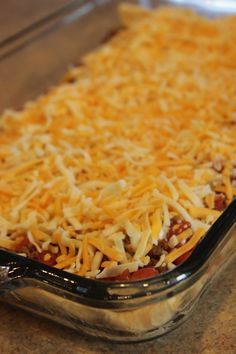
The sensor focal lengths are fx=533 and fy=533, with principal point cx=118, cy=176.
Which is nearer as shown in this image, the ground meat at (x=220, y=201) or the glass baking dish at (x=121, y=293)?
the glass baking dish at (x=121, y=293)

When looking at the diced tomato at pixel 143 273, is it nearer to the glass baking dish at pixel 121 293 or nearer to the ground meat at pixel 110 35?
the glass baking dish at pixel 121 293

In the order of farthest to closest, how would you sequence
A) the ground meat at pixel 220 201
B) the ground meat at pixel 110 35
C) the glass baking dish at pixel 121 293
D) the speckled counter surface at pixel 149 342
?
the ground meat at pixel 110 35
the ground meat at pixel 220 201
the speckled counter surface at pixel 149 342
the glass baking dish at pixel 121 293

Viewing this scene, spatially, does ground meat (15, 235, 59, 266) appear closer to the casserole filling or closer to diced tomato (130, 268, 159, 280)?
the casserole filling

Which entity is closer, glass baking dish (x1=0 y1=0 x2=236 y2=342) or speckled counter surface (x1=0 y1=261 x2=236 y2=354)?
glass baking dish (x1=0 y1=0 x2=236 y2=342)

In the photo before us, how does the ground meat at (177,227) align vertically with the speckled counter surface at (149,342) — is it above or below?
above

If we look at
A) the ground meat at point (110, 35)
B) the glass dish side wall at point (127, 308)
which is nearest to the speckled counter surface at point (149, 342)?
the glass dish side wall at point (127, 308)

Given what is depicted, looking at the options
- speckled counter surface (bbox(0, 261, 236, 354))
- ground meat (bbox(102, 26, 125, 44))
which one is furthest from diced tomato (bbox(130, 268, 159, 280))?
ground meat (bbox(102, 26, 125, 44))

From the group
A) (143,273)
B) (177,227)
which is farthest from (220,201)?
(143,273)

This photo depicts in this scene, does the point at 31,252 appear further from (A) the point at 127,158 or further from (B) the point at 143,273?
(A) the point at 127,158
